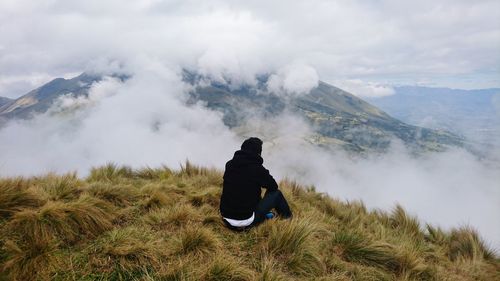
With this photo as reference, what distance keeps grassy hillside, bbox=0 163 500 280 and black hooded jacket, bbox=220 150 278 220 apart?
426 millimetres

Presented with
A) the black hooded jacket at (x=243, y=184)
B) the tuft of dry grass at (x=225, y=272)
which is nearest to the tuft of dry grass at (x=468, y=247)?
the black hooded jacket at (x=243, y=184)

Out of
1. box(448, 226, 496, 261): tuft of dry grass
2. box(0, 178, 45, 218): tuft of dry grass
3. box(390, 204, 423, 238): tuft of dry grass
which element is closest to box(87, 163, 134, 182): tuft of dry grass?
box(0, 178, 45, 218): tuft of dry grass

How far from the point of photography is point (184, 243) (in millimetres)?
5316

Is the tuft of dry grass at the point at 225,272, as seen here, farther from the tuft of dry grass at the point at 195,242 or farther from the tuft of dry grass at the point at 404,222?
Answer: the tuft of dry grass at the point at 404,222

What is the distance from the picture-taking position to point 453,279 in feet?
20.1

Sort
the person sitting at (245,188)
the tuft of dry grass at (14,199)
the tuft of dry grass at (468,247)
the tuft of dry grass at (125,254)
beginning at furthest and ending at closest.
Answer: the tuft of dry grass at (468,247)
the person sitting at (245,188)
the tuft of dry grass at (14,199)
the tuft of dry grass at (125,254)

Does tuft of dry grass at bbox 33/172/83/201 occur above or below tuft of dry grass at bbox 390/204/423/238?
above

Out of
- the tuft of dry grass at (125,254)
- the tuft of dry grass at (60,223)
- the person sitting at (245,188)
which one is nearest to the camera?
the tuft of dry grass at (125,254)

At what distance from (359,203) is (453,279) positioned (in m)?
4.80

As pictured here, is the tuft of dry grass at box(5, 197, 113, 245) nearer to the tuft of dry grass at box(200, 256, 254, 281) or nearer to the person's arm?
the tuft of dry grass at box(200, 256, 254, 281)

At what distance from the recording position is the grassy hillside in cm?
459

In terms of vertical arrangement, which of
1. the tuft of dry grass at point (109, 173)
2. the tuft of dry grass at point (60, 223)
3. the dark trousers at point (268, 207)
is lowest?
the dark trousers at point (268, 207)

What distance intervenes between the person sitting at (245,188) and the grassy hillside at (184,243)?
300 mm

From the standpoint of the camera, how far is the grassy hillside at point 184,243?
4594 mm
